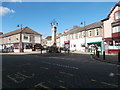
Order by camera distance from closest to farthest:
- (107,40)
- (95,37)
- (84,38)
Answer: (107,40) < (95,37) < (84,38)

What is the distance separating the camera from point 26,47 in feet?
138

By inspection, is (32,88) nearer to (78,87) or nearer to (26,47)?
(78,87)

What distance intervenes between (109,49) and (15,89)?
2160 centimetres

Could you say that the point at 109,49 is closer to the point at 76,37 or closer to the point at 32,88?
the point at 76,37

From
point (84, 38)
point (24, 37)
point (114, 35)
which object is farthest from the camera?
point (24, 37)

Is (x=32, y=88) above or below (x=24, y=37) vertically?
below

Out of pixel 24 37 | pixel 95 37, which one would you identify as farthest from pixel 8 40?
pixel 95 37

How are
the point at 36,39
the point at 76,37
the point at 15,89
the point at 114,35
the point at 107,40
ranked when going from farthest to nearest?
the point at 36,39, the point at 76,37, the point at 107,40, the point at 114,35, the point at 15,89

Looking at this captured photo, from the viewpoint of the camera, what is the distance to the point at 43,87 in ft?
13.9

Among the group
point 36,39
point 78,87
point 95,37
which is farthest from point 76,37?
point 78,87

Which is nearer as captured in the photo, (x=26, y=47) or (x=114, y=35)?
(x=114, y=35)

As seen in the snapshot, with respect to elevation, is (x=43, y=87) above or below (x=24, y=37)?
below

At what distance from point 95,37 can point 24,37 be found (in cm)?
2755

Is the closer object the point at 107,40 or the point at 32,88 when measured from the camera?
the point at 32,88
